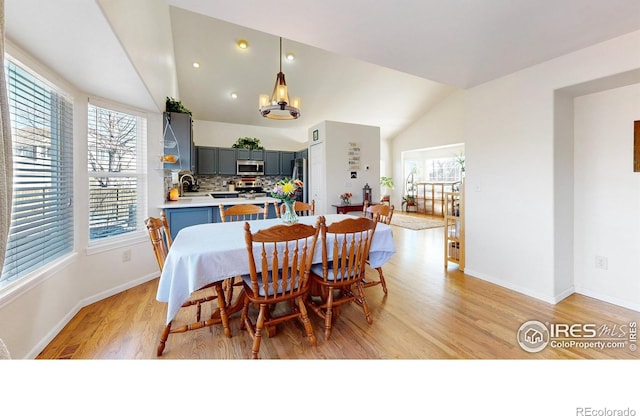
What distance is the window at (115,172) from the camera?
266cm

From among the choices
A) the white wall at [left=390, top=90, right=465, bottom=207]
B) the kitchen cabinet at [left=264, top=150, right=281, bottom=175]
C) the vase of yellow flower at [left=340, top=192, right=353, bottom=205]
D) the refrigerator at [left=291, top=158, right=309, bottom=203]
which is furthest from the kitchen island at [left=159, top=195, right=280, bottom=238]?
the white wall at [left=390, top=90, right=465, bottom=207]

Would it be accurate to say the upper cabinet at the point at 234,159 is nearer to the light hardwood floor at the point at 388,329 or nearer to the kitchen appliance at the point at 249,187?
the kitchen appliance at the point at 249,187

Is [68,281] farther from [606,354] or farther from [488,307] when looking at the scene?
[606,354]

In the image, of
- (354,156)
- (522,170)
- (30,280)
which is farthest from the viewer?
(354,156)

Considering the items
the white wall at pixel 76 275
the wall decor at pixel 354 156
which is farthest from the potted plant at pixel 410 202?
the white wall at pixel 76 275

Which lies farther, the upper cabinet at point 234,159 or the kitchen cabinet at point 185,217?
the upper cabinet at point 234,159

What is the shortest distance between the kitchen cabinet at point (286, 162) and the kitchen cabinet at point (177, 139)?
3703 millimetres

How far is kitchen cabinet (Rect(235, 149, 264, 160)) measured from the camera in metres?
6.68

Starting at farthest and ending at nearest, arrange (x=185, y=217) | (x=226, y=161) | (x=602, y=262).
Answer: (x=226, y=161)
(x=185, y=217)
(x=602, y=262)

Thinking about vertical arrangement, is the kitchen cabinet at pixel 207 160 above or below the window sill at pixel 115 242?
above

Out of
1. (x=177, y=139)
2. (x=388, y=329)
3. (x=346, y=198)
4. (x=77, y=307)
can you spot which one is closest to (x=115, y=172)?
(x=177, y=139)

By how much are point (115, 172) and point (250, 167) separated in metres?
3.99

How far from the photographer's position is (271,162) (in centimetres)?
704

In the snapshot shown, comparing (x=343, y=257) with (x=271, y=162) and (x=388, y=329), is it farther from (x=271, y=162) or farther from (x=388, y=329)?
(x=271, y=162)
